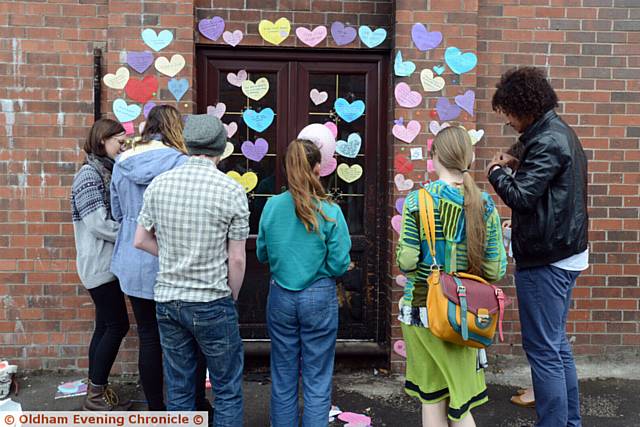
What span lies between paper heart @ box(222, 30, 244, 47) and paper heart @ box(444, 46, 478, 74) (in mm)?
1563

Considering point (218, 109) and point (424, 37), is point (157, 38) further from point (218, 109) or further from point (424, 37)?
point (424, 37)

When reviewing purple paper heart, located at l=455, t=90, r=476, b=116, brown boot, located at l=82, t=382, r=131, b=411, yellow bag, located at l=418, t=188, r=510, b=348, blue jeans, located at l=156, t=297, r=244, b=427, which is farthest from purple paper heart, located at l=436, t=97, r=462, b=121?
brown boot, located at l=82, t=382, r=131, b=411

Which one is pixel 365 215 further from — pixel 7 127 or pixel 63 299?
pixel 7 127

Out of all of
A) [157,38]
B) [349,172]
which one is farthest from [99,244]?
[349,172]

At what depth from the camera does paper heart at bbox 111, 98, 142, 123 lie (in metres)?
4.68

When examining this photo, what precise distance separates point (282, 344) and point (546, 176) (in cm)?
165

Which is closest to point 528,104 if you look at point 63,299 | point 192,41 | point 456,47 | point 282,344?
point 456,47

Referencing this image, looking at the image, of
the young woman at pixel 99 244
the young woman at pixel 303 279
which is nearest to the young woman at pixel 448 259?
the young woman at pixel 303 279

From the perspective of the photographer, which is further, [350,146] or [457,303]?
[350,146]

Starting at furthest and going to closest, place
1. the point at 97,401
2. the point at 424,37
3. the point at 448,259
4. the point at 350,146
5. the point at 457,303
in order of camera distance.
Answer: the point at 350,146
the point at 424,37
the point at 97,401
the point at 448,259
the point at 457,303

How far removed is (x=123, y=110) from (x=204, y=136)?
69.6 inches

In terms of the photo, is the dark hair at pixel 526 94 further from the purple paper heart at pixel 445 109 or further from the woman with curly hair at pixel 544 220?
the purple paper heart at pixel 445 109

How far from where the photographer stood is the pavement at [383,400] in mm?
4215

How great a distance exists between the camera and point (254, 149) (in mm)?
5070
